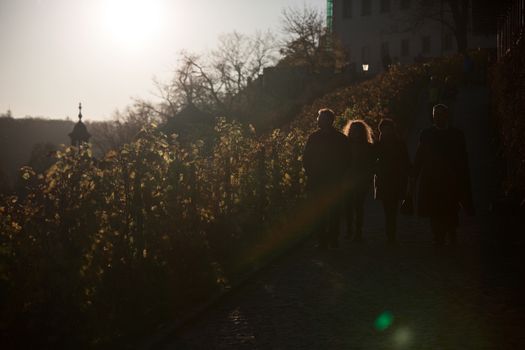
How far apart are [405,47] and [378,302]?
79.2m

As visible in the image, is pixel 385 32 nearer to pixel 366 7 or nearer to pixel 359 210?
pixel 366 7

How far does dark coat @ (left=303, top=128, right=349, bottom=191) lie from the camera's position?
1355cm

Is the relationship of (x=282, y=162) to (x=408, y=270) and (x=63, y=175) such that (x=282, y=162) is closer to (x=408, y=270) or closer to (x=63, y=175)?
(x=408, y=270)

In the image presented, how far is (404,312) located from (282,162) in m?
9.00

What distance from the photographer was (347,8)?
90188 millimetres

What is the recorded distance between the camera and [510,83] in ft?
64.6

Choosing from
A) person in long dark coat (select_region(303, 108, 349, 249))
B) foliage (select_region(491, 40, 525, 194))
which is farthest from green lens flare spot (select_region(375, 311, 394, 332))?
foliage (select_region(491, 40, 525, 194))

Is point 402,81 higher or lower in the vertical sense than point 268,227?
higher

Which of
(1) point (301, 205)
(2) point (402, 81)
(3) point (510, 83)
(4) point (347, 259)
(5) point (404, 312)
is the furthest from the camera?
(2) point (402, 81)

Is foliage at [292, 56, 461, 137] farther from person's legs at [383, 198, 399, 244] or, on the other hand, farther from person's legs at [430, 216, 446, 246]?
person's legs at [430, 216, 446, 246]

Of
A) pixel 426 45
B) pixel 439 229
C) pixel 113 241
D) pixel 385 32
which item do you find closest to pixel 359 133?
pixel 439 229

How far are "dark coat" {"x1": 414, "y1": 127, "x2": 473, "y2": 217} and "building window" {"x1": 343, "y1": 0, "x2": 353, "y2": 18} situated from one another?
78041 millimetres

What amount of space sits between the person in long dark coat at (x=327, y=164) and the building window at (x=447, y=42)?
71.3 m

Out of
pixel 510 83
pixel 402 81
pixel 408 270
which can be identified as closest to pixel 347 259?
pixel 408 270
